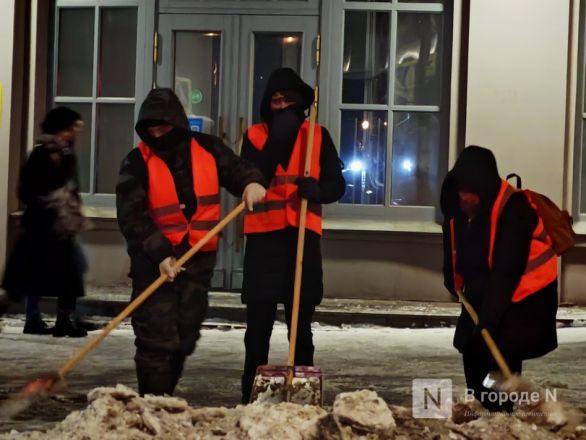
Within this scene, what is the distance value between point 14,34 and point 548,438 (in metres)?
7.65

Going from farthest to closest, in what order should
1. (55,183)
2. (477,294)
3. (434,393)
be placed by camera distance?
(55,183) < (434,393) < (477,294)

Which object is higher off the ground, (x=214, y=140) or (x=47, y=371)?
(x=214, y=140)

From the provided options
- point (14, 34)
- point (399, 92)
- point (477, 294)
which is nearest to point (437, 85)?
point (399, 92)

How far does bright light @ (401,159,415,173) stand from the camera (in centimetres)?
1128

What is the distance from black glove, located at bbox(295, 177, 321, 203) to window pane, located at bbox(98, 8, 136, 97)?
570cm

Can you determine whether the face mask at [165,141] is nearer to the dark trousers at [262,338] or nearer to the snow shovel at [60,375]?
the snow shovel at [60,375]

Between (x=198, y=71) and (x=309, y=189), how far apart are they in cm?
552

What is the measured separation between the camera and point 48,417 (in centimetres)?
620

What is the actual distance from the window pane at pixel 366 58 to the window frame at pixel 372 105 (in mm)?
60

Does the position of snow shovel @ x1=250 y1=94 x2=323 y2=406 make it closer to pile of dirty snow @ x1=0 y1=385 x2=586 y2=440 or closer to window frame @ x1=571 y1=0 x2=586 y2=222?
pile of dirty snow @ x1=0 y1=385 x2=586 y2=440

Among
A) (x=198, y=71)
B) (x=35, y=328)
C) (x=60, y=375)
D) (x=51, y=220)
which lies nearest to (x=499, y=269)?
(x=60, y=375)

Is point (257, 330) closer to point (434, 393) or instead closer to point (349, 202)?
point (434, 393)

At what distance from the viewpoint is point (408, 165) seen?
11.3 m

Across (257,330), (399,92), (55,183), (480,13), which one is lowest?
(257,330)
